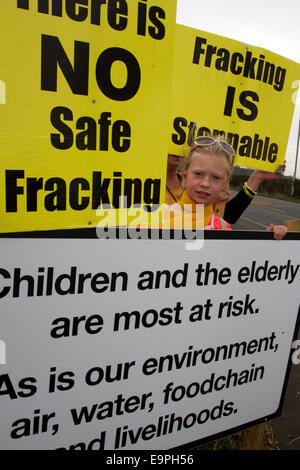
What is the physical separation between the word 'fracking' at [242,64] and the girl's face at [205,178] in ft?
1.67

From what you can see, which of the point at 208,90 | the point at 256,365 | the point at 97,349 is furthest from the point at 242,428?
the point at 208,90

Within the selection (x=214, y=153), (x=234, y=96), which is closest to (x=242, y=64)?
(x=234, y=96)

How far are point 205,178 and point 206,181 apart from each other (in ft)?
0.05

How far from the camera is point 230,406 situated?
1536mm

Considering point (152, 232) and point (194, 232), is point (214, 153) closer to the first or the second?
point (194, 232)

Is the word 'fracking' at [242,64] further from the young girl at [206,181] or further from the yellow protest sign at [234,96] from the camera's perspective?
the young girl at [206,181]

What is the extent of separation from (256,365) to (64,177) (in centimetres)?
131

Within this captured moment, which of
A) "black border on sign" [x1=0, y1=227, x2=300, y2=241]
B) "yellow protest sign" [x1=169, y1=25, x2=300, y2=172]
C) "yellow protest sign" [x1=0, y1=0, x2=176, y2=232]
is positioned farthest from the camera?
"yellow protest sign" [x1=169, y1=25, x2=300, y2=172]

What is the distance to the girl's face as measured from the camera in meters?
1.46

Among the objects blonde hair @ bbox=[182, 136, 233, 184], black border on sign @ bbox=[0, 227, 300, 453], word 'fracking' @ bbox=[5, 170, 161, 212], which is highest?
blonde hair @ bbox=[182, 136, 233, 184]

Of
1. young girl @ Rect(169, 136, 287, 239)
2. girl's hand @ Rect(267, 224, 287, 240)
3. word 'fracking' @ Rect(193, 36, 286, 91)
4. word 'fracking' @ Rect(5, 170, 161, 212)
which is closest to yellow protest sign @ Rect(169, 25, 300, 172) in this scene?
word 'fracking' @ Rect(193, 36, 286, 91)

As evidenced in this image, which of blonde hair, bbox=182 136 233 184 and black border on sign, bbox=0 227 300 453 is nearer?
black border on sign, bbox=0 227 300 453

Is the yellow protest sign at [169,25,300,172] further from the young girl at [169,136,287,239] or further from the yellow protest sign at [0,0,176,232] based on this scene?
the yellow protest sign at [0,0,176,232]
